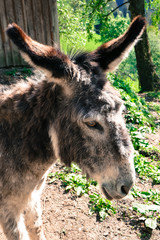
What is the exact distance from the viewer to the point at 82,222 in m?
3.10

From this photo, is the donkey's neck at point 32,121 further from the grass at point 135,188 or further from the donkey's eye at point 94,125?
the grass at point 135,188

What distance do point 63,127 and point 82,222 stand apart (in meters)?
1.77

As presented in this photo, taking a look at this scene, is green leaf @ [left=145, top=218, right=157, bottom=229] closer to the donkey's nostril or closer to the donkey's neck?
the donkey's nostril

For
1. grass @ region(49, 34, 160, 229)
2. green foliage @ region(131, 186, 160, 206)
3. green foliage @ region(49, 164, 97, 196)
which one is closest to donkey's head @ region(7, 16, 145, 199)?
grass @ region(49, 34, 160, 229)

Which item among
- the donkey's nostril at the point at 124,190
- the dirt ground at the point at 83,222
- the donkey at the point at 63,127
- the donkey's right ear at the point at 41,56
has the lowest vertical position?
the dirt ground at the point at 83,222

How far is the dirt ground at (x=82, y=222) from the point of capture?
2.95 meters

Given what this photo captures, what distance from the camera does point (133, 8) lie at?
34.9 ft

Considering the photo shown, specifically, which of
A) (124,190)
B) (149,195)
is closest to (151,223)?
(149,195)

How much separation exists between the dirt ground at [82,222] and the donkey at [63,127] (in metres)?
0.98

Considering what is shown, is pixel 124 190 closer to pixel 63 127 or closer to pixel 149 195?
pixel 63 127

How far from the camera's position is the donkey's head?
1814 mm

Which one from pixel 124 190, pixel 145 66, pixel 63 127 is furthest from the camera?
pixel 145 66

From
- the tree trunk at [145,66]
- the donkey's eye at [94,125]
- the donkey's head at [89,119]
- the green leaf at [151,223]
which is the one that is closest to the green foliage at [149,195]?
the green leaf at [151,223]

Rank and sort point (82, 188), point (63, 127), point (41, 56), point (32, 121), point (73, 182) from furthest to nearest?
point (73, 182) < point (82, 188) < point (32, 121) < point (63, 127) < point (41, 56)
